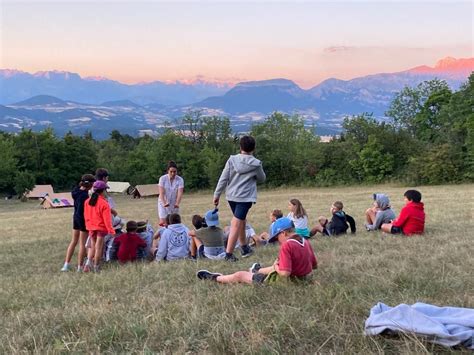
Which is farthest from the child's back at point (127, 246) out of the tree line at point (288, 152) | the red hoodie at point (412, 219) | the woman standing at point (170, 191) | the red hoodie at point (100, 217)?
the tree line at point (288, 152)

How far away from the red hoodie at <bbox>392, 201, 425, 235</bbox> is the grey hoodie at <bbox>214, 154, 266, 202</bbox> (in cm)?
318

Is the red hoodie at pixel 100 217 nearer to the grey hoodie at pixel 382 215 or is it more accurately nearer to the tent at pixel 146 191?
the grey hoodie at pixel 382 215

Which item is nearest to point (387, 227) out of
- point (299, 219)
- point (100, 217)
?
point (299, 219)

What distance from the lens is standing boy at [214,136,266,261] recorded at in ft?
23.0

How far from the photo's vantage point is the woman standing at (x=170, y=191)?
9133 millimetres

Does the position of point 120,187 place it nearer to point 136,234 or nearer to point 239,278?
point 136,234

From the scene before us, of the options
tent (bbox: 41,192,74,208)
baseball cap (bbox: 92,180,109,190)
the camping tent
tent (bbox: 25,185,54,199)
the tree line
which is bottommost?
the camping tent

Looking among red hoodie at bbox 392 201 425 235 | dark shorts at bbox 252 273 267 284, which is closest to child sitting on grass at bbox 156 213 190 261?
dark shorts at bbox 252 273 267 284

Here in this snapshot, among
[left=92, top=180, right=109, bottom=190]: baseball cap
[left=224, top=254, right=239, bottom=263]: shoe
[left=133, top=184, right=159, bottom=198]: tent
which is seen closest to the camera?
[left=224, top=254, right=239, bottom=263]: shoe

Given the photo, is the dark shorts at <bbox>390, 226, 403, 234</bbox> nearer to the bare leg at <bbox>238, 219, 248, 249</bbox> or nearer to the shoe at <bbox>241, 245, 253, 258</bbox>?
the shoe at <bbox>241, 245, 253, 258</bbox>

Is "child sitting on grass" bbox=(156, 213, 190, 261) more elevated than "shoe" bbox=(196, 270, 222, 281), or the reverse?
"shoe" bbox=(196, 270, 222, 281)

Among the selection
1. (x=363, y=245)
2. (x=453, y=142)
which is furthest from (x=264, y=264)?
(x=453, y=142)

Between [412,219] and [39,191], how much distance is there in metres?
52.0

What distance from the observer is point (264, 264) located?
6.48 metres
